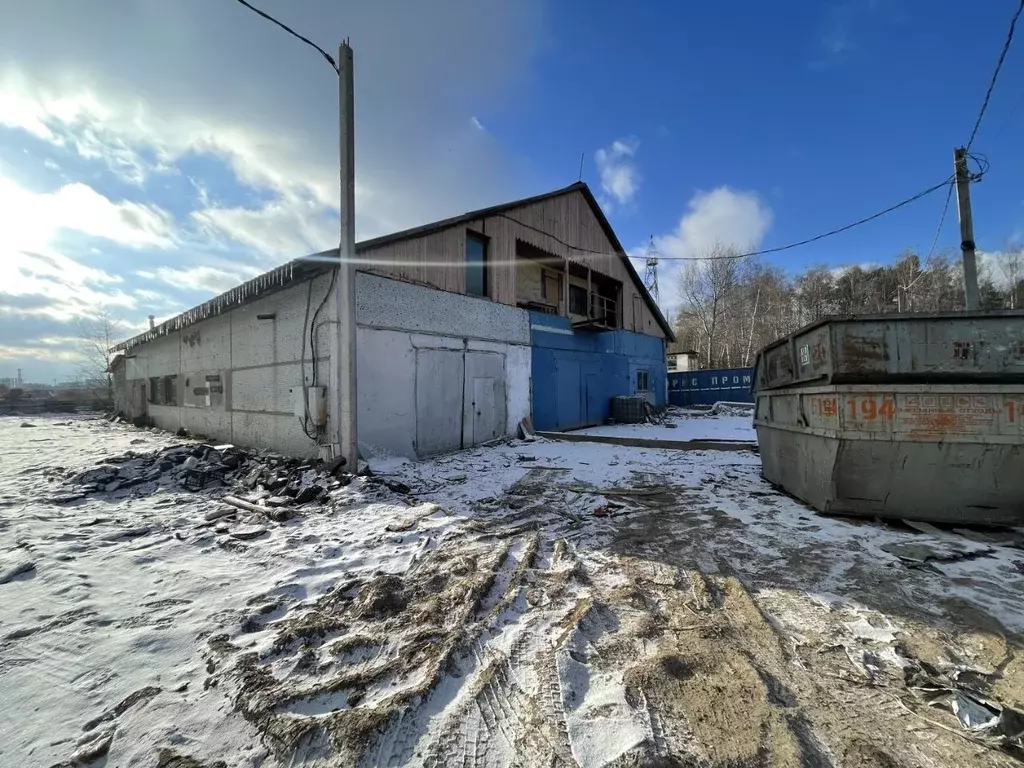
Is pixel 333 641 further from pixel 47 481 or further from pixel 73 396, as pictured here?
A: pixel 73 396

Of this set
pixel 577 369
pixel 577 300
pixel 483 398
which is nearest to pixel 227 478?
pixel 483 398

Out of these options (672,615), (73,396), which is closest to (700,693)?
(672,615)

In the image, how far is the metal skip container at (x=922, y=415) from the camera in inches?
170

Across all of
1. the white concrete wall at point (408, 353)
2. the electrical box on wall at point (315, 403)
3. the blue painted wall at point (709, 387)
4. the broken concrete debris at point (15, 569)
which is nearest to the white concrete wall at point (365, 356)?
the white concrete wall at point (408, 353)

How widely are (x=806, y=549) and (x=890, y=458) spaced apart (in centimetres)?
155

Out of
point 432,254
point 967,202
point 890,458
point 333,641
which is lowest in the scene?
point 333,641

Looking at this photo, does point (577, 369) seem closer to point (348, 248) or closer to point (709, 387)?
point (348, 248)

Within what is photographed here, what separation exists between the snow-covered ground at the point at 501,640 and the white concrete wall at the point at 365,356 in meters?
3.86

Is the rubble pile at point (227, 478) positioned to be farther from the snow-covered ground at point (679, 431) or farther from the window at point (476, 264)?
the snow-covered ground at point (679, 431)

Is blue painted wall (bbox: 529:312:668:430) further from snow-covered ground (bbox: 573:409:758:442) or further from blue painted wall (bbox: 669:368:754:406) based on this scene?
blue painted wall (bbox: 669:368:754:406)

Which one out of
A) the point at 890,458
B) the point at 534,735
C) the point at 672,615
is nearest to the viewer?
the point at 534,735

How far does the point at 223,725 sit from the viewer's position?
79.4 inches

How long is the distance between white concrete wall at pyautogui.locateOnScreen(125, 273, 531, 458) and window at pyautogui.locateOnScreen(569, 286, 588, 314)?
5.06 meters

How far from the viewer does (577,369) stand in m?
15.9
